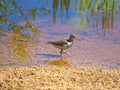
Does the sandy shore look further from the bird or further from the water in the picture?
the bird

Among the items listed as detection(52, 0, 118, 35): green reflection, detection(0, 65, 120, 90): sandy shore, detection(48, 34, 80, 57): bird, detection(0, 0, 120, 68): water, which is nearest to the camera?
detection(52, 0, 118, 35): green reflection

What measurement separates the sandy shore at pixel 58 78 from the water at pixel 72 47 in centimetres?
51

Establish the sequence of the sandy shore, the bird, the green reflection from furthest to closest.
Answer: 1. the bird
2. the sandy shore
3. the green reflection

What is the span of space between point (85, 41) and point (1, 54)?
3.86 ft

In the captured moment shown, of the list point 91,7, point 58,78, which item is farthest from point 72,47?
point 91,7

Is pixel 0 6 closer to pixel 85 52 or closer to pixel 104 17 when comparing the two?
pixel 104 17

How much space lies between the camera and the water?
5.34 metres

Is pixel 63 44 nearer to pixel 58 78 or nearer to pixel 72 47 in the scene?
→ pixel 72 47

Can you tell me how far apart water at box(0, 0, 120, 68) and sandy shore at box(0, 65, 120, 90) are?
509 mm

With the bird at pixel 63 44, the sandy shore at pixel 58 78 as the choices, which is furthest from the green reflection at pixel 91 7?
the bird at pixel 63 44

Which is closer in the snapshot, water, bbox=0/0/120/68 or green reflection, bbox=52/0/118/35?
green reflection, bbox=52/0/118/35

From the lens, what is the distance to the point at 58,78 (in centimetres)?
423

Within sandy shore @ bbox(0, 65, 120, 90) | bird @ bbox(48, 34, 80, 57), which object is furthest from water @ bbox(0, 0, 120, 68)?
sandy shore @ bbox(0, 65, 120, 90)

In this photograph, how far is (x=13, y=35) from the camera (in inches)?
227
